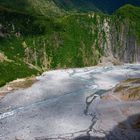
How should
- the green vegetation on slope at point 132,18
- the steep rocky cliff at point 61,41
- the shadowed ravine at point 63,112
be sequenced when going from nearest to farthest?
the shadowed ravine at point 63,112 < the steep rocky cliff at point 61,41 < the green vegetation on slope at point 132,18

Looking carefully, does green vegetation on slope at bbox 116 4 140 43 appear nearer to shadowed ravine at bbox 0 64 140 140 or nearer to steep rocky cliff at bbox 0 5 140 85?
steep rocky cliff at bbox 0 5 140 85

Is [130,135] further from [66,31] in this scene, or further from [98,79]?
[66,31]

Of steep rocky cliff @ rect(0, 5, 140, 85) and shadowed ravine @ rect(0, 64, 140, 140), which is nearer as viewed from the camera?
shadowed ravine @ rect(0, 64, 140, 140)

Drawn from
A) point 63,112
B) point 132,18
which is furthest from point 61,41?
point 63,112

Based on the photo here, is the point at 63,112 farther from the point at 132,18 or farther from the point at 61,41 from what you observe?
the point at 132,18

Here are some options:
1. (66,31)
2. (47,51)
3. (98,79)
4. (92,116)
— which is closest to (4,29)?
(47,51)

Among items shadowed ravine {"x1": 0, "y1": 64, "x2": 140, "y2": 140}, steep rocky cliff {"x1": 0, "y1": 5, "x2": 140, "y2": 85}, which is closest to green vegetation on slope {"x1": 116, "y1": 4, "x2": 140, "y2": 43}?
steep rocky cliff {"x1": 0, "y1": 5, "x2": 140, "y2": 85}

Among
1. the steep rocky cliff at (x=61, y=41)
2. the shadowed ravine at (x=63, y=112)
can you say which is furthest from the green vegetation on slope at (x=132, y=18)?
the shadowed ravine at (x=63, y=112)

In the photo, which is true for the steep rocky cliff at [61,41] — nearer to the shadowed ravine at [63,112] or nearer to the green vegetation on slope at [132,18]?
the green vegetation on slope at [132,18]

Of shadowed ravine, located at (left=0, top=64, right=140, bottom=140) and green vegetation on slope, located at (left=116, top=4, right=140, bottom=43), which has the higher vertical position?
green vegetation on slope, located at (left=116, top=4, right=140, bottom=43)
